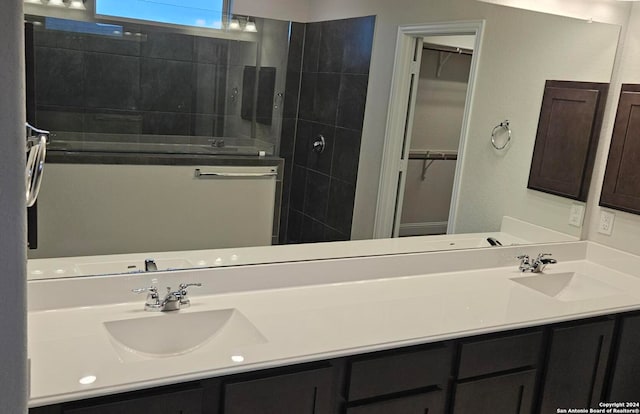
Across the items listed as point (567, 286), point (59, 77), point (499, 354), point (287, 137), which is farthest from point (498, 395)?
point (59, 77)

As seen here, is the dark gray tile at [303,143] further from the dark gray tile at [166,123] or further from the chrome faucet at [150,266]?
the chrome faucet at [150,266]

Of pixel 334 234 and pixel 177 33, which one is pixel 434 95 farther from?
pixel 177 33

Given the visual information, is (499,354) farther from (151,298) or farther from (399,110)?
(151,298)

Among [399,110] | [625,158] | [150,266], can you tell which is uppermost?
[399,110]

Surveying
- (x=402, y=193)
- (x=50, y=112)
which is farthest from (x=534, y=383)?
(x=50, y=112)

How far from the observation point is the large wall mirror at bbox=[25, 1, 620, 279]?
1.76 metres

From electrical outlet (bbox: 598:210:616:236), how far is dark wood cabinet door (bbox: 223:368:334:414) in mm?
1818

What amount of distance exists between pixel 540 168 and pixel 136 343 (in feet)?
6.83

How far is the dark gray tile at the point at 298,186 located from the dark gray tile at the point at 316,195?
0.05ft

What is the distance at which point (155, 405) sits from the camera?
145 cm

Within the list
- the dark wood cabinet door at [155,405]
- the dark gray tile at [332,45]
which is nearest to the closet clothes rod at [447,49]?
the dark gray tile at [332,45]

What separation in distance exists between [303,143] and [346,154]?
222mm

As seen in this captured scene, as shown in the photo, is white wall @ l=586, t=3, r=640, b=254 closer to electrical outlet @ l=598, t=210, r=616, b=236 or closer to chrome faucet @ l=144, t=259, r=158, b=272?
electrical outlet @ l=598, t=210, r=616, b=236

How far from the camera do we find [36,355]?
4.93 ft
